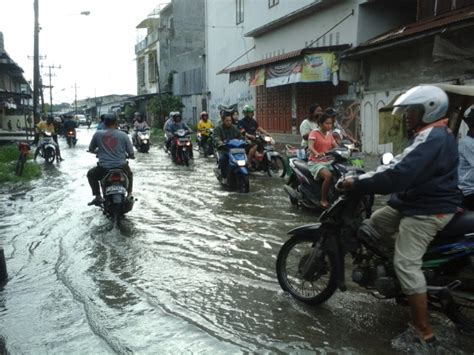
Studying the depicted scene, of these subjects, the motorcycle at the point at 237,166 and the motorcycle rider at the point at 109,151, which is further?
the motorcycle at the point at 237,166

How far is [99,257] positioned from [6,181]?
7.34 metres

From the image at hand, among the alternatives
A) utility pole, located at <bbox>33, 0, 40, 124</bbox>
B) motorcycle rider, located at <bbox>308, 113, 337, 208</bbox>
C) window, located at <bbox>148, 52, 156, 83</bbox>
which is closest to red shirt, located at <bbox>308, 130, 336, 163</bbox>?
motorcycle rider, located at <bbox>308, 113, 337, 208</bbox>

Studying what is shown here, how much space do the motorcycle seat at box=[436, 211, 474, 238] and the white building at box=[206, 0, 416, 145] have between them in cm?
1257

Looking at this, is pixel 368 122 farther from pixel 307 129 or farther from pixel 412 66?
pixel 307 129

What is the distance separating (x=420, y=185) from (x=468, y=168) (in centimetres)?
135

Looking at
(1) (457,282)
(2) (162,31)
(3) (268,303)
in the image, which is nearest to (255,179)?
(3) (268,303)

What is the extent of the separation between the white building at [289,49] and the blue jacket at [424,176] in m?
12.6

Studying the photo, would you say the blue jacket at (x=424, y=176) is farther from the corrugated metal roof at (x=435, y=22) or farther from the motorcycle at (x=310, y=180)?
the corrugated metal roof at (x=435, y=22)

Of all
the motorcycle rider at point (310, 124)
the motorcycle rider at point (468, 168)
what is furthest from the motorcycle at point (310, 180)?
the motorcycle rider at point (468, 168)

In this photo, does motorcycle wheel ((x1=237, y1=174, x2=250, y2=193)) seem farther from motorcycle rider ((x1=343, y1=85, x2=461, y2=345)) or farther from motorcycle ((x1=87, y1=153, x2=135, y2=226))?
motorcycle rider ((x1=343, y1=85, x2=461, y2=345))

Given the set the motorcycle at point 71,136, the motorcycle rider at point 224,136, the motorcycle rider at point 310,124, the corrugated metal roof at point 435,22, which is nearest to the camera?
the motorcycle rider at point 310,124

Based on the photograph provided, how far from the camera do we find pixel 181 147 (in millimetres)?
14859

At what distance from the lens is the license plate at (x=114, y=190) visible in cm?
694

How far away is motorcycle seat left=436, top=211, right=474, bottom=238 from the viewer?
3314mm
